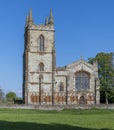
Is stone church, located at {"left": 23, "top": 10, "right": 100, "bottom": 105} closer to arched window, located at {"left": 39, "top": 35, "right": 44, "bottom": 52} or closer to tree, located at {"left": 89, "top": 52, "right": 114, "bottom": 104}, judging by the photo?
arched window, located at {"left": 39, "top": 35, "right": 44, "bottom": 52}

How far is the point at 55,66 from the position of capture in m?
78.7

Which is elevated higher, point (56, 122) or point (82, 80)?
point (82, 80)

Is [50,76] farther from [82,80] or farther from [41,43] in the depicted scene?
[41,43]

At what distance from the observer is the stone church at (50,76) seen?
254 ft

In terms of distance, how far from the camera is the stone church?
254 feet

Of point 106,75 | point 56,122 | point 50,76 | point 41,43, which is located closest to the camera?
point 56,122

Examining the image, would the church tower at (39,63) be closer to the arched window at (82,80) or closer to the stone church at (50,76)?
the stone church at (50,76)

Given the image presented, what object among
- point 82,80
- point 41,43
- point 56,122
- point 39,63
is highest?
point 41,43

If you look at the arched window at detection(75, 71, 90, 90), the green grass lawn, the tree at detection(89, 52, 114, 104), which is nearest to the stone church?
the arched window at detection(75, 71, 90, 90)

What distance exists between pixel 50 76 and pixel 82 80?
21.6 ft

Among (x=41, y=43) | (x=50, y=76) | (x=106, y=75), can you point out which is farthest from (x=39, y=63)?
(x=106, y=75)

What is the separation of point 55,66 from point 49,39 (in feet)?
18.5

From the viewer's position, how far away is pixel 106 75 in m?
84.3

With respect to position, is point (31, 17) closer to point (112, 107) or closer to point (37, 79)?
point (37, 79)
